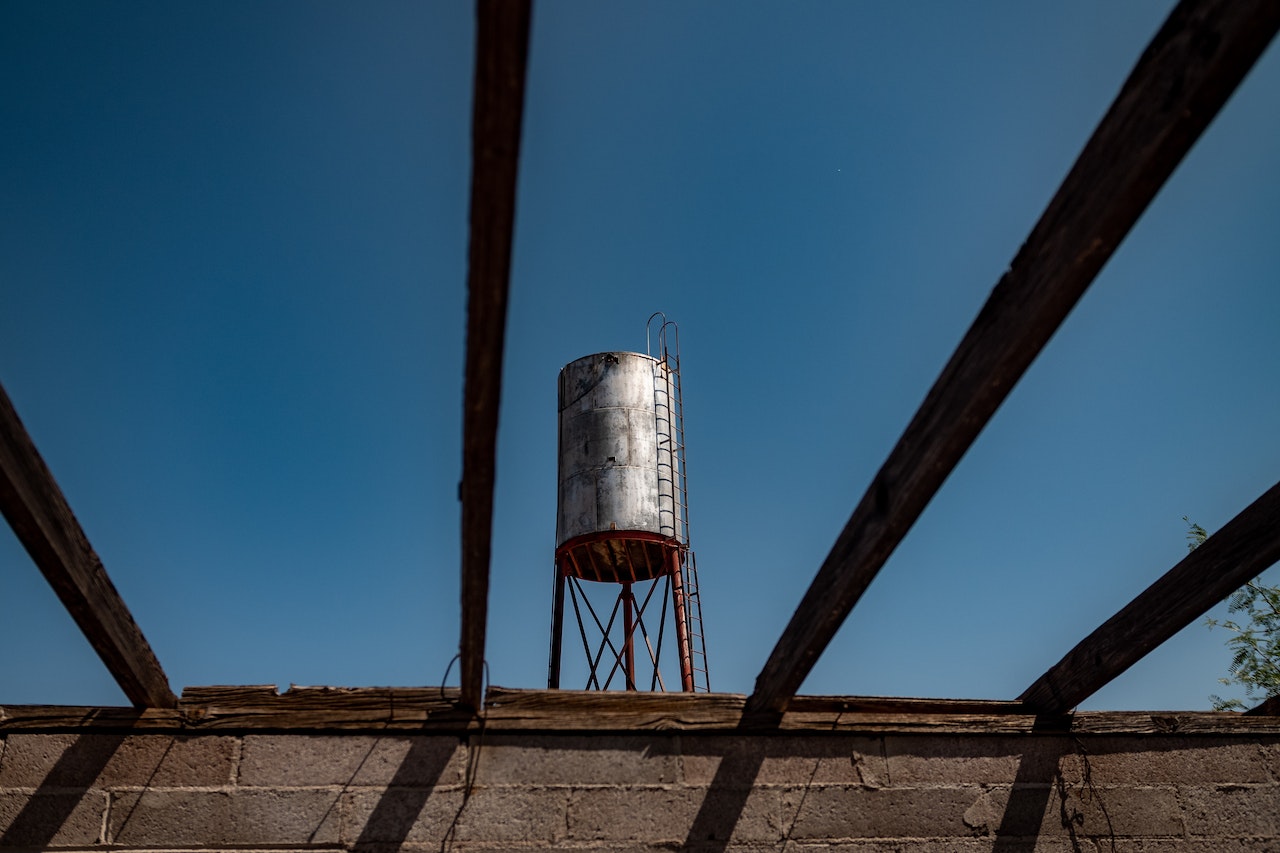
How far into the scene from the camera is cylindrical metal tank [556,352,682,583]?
8.55 m

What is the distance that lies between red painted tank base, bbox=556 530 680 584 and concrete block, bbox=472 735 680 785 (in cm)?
429

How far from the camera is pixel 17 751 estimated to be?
12.6 ft

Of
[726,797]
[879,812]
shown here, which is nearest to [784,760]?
[726,797]

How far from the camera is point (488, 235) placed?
1.99 metres

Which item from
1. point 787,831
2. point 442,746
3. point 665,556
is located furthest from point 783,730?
point 665,556

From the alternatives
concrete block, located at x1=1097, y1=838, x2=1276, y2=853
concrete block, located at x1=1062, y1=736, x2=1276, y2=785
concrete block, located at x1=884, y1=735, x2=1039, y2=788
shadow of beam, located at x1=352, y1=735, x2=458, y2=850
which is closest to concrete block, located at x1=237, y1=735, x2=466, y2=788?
shadow of beam, located at x1=352, y1=735, x2=458, y2=850

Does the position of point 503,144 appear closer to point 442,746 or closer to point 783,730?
point 442,746

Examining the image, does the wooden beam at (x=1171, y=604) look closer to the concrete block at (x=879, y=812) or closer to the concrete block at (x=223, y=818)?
the concrete block at (x=879, y=812)

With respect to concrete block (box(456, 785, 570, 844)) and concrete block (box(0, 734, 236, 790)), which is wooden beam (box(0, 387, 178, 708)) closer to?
concrete block (box(0, 734, 236, 790))

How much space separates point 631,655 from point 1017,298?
7234 mm

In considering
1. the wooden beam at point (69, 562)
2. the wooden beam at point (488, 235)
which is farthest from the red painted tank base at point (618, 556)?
the wooden beam at point (488, 235)

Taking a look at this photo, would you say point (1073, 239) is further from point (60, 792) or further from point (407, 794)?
point (60, 792)

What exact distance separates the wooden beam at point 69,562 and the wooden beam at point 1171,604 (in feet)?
12.9

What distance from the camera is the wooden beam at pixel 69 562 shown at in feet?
8.88
